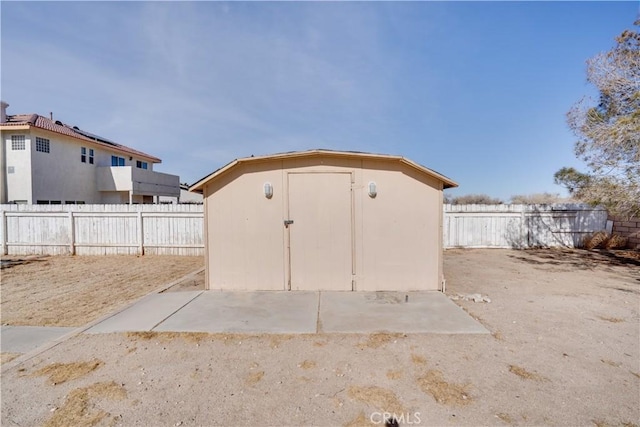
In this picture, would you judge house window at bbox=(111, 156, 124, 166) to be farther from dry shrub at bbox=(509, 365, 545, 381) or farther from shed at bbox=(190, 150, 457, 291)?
dry shrub at bbox=(509, 365, 545, 381)

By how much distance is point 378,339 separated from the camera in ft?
12.4

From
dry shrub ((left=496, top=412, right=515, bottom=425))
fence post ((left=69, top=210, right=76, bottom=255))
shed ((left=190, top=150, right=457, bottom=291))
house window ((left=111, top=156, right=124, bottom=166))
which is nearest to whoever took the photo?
dry shrub ((left=496, top=412, right=515, bottom=425))

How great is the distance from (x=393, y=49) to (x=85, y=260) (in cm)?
1378

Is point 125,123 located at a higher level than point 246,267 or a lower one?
higher

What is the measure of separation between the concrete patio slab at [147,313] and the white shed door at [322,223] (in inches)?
88.8

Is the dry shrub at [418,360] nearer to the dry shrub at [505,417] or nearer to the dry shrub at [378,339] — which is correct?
the dry shrub at [378,339]

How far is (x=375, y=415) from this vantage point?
2.38m

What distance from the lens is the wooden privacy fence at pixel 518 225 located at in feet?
39.1

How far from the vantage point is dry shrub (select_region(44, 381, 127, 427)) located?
229 centimetres

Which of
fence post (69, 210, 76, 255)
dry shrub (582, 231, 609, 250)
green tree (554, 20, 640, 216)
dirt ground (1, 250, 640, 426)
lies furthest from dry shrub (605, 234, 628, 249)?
fence post (69, 210, 76, 255)

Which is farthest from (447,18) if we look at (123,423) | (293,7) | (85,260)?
(85,260)

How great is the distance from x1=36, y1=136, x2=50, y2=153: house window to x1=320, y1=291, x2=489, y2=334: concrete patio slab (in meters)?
16.9

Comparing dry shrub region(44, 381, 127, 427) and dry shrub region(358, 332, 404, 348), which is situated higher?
dry shrub region(44, 381, 127, 427)

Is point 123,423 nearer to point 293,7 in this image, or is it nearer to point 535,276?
point 535,276
